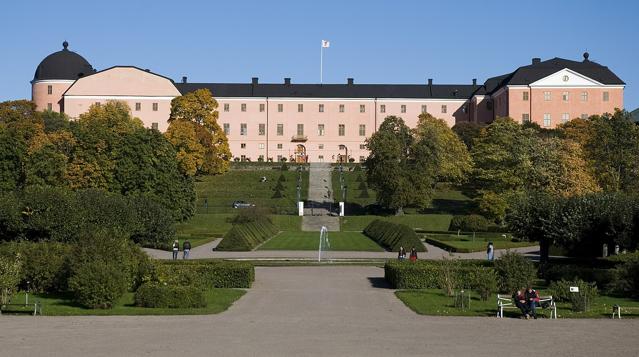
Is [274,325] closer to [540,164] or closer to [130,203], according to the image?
[130,203]

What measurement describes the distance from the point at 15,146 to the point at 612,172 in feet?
106

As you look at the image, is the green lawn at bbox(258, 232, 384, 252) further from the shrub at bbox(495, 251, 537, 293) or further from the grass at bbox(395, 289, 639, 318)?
the grass at bbox(395, 289, 639, 318)

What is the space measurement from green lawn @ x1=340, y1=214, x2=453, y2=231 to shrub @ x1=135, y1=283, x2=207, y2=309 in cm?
3696

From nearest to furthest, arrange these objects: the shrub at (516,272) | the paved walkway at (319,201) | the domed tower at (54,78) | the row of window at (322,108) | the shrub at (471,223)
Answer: the shrub at (516,272)
the shrub at (471,223)
the paved walkway at (319,201)
the domed tower at (54,78)
the row of window at (322,108)

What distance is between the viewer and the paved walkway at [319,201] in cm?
5916


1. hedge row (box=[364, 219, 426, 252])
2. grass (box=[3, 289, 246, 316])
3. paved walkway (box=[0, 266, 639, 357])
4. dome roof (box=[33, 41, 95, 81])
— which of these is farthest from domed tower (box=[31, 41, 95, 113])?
paved walkway (box=[0, 266, 639, 357])

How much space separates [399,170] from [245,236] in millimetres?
19509

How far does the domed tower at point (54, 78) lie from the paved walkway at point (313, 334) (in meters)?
81.3

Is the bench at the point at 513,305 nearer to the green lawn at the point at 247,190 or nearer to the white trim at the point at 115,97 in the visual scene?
the green lawn at the point at 247,190

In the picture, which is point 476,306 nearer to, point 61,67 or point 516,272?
point 516,272

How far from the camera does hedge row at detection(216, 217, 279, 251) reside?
41656mm

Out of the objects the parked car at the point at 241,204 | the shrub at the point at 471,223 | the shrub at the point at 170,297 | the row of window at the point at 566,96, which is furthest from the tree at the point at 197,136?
the shrub at the point at 170,297

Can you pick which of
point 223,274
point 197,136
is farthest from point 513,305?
point 197,136

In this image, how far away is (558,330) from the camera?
17516mm
